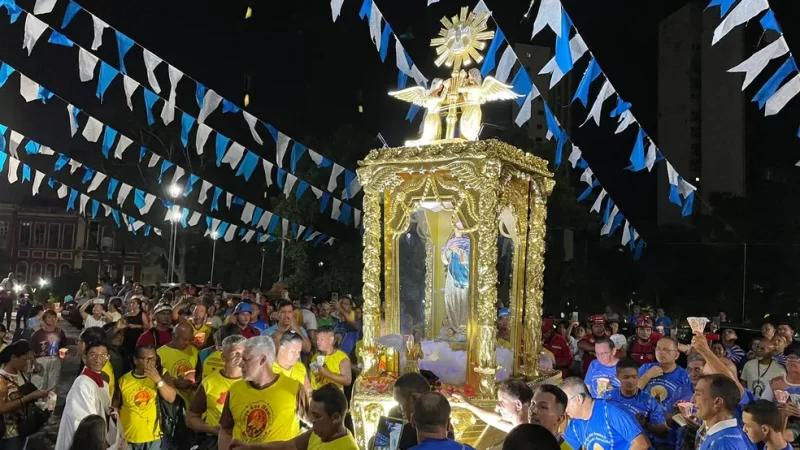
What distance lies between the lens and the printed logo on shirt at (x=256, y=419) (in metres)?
4.23

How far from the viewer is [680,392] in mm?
5707

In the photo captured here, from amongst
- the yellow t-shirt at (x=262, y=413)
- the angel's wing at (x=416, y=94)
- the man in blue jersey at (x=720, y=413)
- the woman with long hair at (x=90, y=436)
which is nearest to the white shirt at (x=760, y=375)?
the man in blue jersey at (x=720, y=413)

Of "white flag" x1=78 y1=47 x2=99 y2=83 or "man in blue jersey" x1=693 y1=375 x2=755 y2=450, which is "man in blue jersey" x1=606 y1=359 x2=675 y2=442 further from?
"white flag" x1=78 y1=47 x2=99 y2=83

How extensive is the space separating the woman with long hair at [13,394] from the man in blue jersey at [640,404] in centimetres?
462

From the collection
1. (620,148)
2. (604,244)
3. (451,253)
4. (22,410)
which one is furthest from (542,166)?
(604,244)

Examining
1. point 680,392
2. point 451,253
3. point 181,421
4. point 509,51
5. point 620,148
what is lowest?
point 181,421

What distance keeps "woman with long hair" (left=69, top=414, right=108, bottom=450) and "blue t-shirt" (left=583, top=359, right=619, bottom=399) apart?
4.33m

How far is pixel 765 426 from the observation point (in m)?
3.77

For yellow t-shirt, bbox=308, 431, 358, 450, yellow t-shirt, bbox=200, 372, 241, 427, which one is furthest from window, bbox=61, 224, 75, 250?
yellow t-shirt, bbox=308, 431, 358, 450

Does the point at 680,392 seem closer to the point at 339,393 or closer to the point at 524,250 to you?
the point at 524,250

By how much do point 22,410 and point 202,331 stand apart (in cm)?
310

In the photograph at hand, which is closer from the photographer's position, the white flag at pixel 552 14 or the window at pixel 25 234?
the white flag at pixel 552 14

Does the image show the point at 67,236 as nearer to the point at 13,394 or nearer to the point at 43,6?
the point at 43,6

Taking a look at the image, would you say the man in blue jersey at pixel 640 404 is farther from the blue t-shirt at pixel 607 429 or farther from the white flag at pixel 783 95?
the white flag at pixel 783 95
